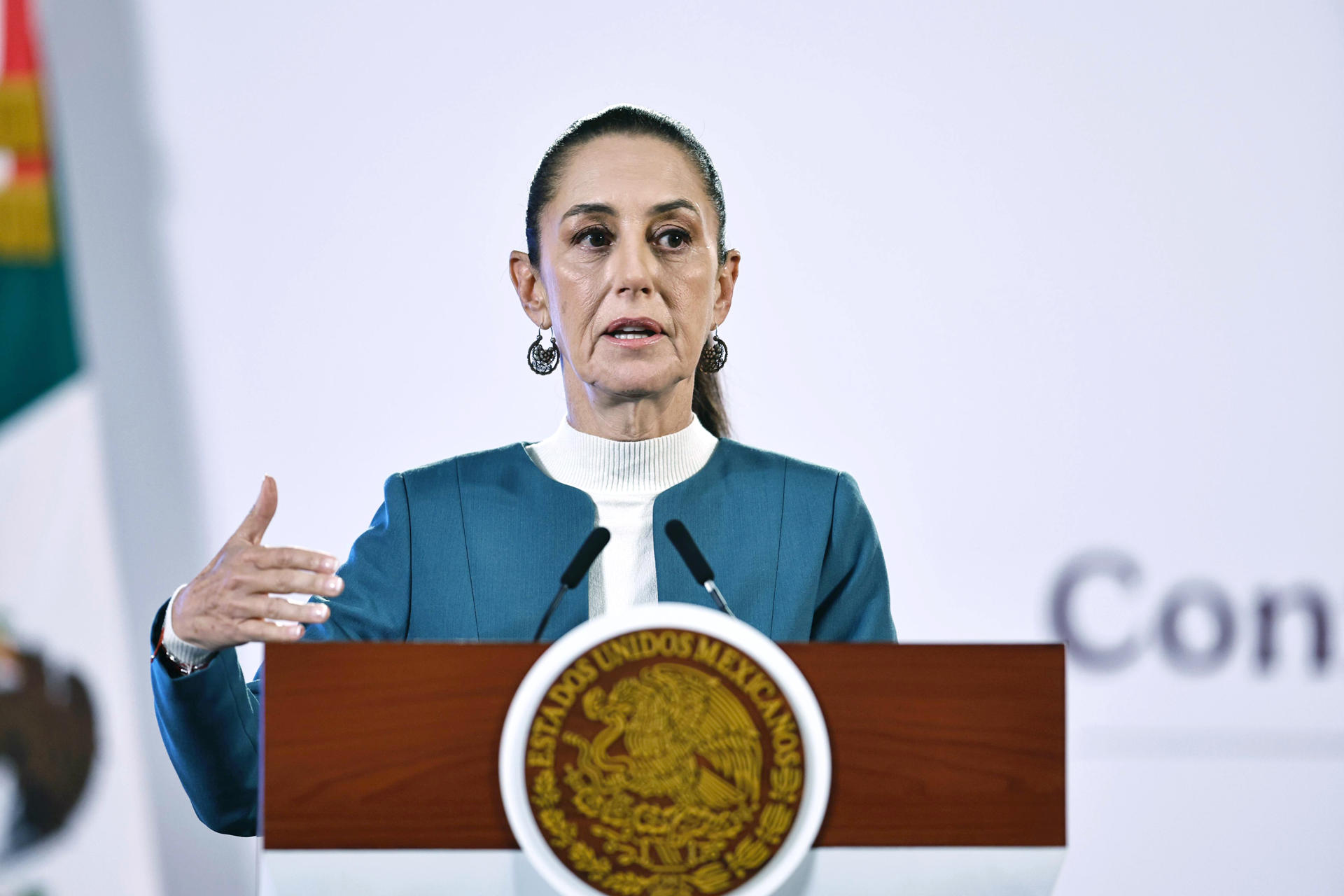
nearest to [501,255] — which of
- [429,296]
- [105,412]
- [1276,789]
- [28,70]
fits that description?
[429,296]

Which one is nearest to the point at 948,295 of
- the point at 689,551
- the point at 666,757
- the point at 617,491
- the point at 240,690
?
the point at 617,491

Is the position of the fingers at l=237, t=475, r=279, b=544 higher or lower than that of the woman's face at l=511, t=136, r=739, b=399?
lower

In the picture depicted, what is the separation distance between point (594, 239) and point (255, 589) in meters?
0.69

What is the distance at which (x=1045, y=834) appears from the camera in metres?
1.04

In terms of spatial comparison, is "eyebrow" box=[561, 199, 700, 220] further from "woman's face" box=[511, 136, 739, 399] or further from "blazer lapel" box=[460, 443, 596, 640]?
"blazer lapel" box=[460, 443, 596, 640]

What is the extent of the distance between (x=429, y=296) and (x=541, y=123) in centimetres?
41

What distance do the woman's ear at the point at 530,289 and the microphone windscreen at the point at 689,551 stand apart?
68 centimetres

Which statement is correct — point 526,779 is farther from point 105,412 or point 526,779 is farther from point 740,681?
point 105,412

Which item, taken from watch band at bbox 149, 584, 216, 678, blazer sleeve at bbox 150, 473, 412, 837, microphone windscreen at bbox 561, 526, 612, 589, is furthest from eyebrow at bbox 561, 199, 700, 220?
watch band at bbox 149, 584, 216, 678

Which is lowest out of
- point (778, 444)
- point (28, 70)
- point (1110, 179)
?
point (778, 444)

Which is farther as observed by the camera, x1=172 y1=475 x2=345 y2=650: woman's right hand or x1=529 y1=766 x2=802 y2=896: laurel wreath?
x1=172 y1=475 x2=345 y2=650: woman's right hand

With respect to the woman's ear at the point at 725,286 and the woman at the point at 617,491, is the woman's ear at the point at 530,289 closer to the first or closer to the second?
the woman at the point at 617,491

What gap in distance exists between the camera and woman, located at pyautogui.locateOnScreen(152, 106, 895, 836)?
161 cm

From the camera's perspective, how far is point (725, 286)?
6.16 ft
